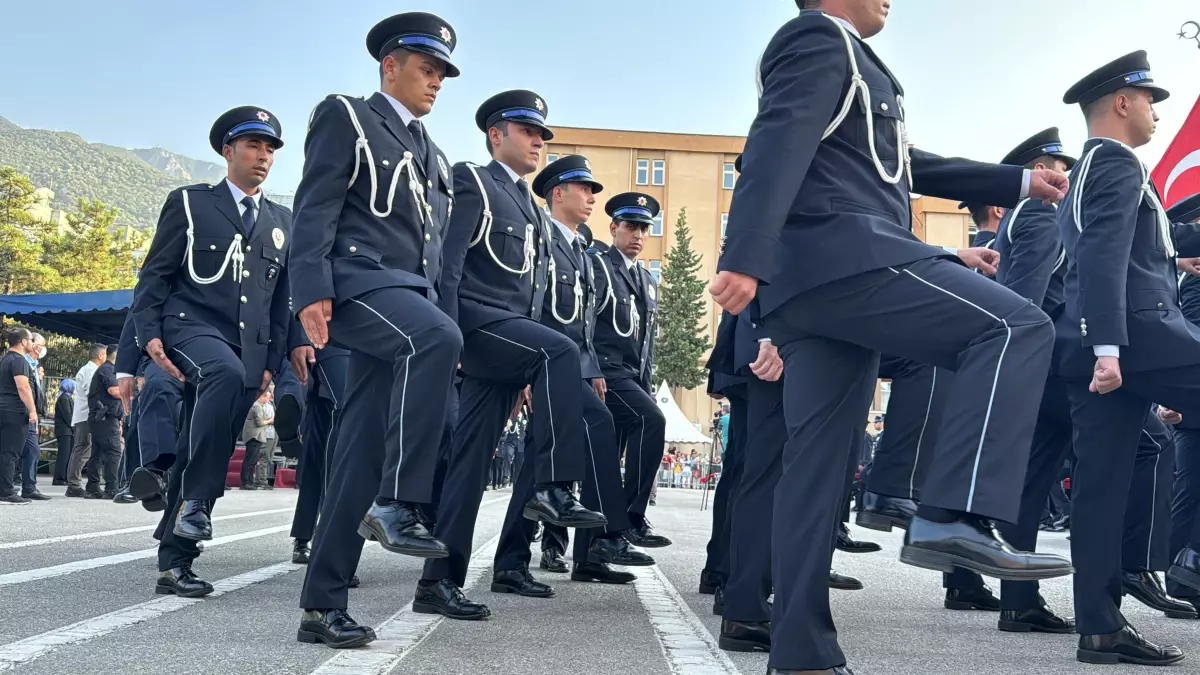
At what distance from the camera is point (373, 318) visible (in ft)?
13.2

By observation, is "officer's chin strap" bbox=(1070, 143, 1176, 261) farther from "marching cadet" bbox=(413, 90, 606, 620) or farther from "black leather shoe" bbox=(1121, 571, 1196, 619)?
"marching cadet" bbox=(413, 90, 606, 620)

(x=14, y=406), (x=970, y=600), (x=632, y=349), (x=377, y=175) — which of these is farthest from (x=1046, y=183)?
(x=14, y=406)

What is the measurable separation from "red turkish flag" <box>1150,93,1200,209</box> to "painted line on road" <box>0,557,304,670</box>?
38.2 feet

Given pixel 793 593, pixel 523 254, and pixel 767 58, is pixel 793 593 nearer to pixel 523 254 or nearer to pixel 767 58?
pixel 767 58

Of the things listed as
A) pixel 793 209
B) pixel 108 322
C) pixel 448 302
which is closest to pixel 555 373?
pixel 448 302

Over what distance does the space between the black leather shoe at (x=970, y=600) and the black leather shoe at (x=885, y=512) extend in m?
0.77

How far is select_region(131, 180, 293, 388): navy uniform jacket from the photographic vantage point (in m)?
5.81

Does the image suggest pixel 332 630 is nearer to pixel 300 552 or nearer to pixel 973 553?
pixel 973 553

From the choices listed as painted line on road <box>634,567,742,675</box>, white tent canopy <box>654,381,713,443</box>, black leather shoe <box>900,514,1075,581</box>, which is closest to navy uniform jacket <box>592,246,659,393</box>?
painted line on road <box>634,567,742,675</box>

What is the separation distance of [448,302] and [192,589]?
167 cm

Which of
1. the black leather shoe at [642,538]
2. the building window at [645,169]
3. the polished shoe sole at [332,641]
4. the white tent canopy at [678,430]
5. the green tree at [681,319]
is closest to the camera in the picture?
the polished shoe sole at [332,641]

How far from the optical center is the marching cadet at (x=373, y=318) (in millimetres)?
3885

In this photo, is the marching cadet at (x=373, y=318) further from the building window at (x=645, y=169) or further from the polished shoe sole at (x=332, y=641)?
the building window at (x=645, y=169)

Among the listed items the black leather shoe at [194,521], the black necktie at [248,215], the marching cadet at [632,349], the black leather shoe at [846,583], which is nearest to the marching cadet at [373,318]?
the black leather shoe at [194,521]
